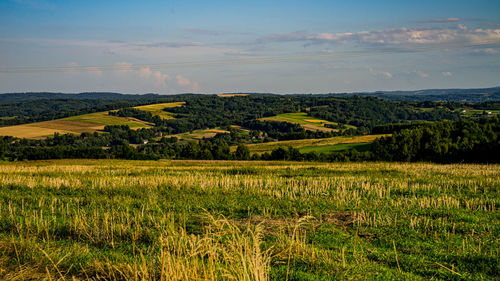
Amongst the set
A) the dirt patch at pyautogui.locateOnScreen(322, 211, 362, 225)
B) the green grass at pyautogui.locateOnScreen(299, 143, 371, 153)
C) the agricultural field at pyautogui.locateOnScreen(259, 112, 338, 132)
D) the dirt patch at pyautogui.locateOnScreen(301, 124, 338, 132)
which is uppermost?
the dirt patch at pyautogui.locateOnScreen(322, 211, 362, 225)

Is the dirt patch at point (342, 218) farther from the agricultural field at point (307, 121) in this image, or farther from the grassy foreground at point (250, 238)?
the agricultural field at point (307, 121)

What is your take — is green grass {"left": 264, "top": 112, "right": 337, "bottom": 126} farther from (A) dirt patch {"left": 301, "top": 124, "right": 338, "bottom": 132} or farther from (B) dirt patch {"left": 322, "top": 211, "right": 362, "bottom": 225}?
(B) dirt patch {"left": 322, "top": 211, "right": 362, "bottom": 225}

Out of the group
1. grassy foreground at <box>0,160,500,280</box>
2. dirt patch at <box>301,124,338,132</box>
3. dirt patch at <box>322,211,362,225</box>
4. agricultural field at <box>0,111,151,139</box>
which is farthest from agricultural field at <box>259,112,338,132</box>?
dirt patch at <box>322,211,362,225</box>

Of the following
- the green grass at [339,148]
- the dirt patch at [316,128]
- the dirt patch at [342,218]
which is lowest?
the green grass at [339,148]

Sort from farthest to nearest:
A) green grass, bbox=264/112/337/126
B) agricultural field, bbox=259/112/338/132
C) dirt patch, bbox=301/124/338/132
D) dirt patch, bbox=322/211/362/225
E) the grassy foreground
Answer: green grass, bbox=264/112/337/126 → agricultural field, bbox=259/112/338/132 → dirt patch, bbox=301/124/338/132 → dirt patch, bbox=322/211/362/225 → the grassy foreground

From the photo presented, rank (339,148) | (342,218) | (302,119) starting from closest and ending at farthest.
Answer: (342,218)
(339,148)
(302,119)

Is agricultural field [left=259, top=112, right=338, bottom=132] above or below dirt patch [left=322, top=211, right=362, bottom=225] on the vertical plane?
Answer: below

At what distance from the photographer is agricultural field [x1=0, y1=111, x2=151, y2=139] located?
14148cm

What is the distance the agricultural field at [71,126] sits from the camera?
5570 inches

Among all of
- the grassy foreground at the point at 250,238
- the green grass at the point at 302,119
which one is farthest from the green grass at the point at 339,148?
the green grass at the point at 302,119

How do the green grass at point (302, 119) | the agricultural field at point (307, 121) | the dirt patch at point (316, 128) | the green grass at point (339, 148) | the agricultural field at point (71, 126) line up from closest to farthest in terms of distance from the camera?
the green grass at point (339, 148) < the agricultural field at point (71, 126) < the dirt patch at point (316, 128) < the agricultural field at point (307, 121) < the green grass at point (302, 119)

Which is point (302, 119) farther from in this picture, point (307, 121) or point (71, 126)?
point (71, 126)

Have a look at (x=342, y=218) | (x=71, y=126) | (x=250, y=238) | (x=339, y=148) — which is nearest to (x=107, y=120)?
(x=71, y=126)

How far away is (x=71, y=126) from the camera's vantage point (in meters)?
162
